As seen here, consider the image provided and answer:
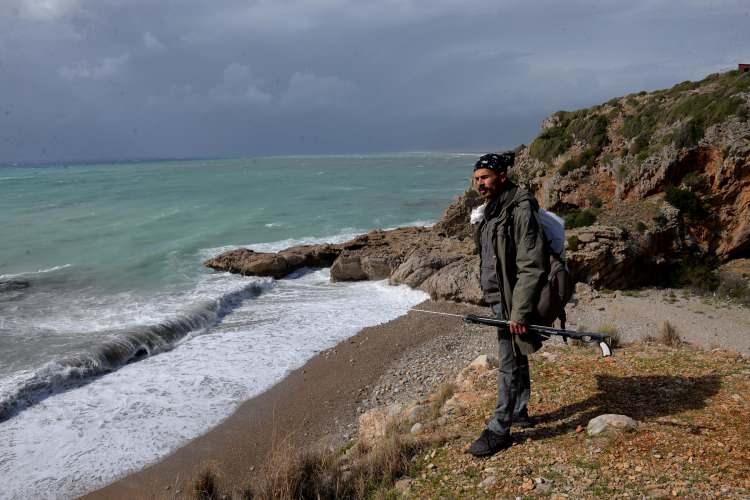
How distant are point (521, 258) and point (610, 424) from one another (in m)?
1.91

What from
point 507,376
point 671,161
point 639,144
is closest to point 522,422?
point 507,376

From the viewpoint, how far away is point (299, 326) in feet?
44.4

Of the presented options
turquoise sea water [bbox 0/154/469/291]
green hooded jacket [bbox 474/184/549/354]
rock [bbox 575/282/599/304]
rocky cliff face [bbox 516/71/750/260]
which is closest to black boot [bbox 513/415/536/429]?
green hooded jacket [bbox 474/184/549/354]

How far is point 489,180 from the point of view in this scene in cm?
397

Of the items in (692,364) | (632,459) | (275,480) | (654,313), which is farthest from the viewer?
(654,313)

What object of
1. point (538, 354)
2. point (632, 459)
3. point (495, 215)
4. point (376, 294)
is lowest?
point (376, 294)

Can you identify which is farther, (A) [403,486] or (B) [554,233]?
(A) [403,486]

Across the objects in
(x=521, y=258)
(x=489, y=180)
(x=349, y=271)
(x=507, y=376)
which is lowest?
(x=349, y=271)

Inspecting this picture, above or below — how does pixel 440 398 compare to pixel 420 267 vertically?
above

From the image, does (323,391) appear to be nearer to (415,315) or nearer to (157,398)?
(157,398)

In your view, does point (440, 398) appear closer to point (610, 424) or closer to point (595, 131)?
point (610, 424)

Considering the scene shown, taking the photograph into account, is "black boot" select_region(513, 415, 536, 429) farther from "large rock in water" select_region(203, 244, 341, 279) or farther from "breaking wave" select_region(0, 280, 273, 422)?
"large rock in water" select_region(203, 244, 341, 279)

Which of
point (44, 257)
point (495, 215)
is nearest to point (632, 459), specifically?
point (495, 215)

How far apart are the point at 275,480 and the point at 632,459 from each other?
301 centimetres
